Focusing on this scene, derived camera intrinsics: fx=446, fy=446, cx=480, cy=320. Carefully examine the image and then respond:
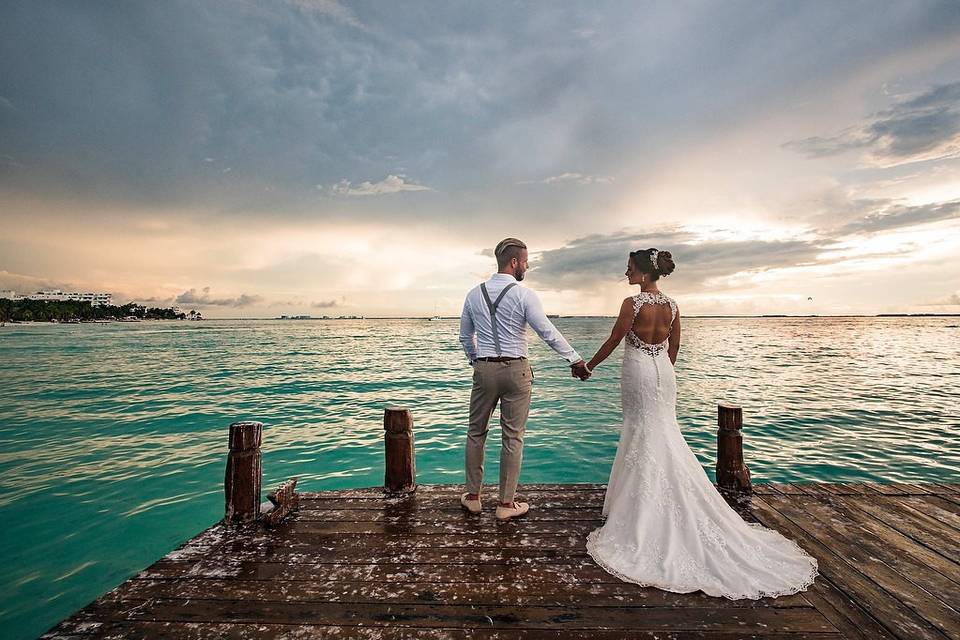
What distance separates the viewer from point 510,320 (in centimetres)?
475

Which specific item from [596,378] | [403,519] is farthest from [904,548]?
[596,378]

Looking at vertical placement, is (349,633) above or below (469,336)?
below

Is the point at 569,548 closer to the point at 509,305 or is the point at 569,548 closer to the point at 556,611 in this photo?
the point at 556,611

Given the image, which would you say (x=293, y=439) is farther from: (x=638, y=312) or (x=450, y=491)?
(x=638, y=312)

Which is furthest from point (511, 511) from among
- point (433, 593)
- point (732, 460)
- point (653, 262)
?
point (653, 262)

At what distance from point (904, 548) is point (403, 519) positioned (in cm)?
505

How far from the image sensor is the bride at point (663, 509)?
12.1 ft

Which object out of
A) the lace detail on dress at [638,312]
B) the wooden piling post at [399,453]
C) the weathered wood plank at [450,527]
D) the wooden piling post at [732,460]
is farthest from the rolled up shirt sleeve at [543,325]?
the wooden piling post at [732,460]

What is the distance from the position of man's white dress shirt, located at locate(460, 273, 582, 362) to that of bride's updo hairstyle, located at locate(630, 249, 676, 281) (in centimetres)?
110

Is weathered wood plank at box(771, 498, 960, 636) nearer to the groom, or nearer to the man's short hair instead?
the groom

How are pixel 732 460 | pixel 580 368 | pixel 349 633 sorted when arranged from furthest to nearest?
pixel 732 460
pixel 580 368
pixel 349 633

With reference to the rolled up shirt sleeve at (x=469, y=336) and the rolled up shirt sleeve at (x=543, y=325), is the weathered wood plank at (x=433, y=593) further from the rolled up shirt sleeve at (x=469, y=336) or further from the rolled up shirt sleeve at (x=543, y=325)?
the rolled up shirt sleeve at (x=469, y=336)

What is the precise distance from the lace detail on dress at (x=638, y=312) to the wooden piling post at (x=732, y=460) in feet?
5.54

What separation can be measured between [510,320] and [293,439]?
1315 cm
